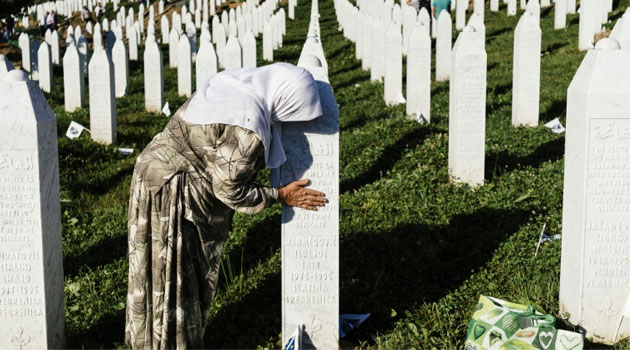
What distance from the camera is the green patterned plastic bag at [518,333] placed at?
425 centimetres

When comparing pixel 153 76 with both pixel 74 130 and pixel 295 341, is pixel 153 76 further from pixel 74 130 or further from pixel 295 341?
pixel 295 341

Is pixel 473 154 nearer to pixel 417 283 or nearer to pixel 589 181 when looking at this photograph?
pixel 417 283

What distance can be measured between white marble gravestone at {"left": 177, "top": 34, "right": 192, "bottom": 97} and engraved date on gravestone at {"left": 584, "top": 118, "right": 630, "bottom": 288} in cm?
1034

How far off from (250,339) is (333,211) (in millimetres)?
1000


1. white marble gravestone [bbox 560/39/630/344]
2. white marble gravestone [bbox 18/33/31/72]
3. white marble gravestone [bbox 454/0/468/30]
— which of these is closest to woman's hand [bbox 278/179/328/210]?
white marble gravestone [bbox 560/39/630/344]

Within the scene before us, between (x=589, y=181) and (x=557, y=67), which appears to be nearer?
(x=589, y=181)

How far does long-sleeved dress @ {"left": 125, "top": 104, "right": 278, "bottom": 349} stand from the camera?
432cm

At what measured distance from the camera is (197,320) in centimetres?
453

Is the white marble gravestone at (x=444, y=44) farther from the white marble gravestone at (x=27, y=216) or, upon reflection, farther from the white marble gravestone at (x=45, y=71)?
the white marble gravestone at (x=27, y=216)

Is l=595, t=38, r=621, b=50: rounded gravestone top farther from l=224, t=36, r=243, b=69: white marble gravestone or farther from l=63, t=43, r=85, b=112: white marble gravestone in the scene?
l=63, t=43, r=85, b=112: white marble gravestone

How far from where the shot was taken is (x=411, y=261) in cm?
591

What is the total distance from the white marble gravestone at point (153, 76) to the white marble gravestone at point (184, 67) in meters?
1.00

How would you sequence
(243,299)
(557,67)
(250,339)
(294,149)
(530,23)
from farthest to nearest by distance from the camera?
(557,67) → (530,23) → (243,299) → (250,339) → (294,149)

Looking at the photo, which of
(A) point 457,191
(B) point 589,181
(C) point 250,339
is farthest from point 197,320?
(A) point 457,191
